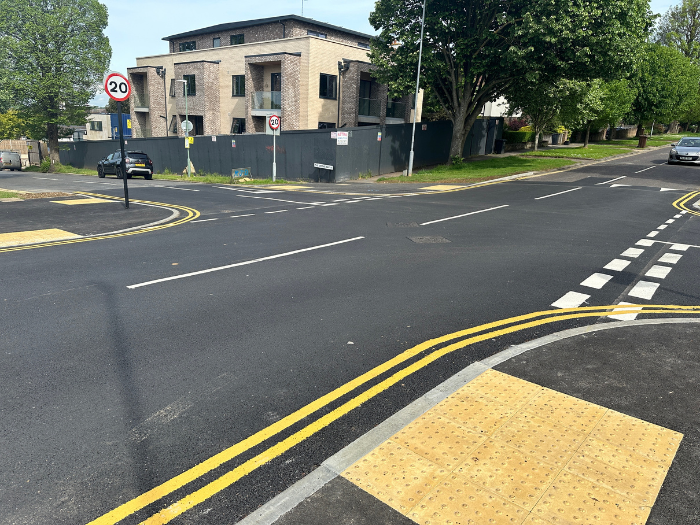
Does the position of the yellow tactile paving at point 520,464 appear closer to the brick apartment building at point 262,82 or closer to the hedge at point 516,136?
the brick apartment building at point 262,82

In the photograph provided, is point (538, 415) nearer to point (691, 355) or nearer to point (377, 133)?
point (691, 355)

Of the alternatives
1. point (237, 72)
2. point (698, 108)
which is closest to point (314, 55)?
point (237, 72)

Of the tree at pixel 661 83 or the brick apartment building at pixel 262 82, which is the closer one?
the brick apartment building at pixel 262 82

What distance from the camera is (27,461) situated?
3.75 meters

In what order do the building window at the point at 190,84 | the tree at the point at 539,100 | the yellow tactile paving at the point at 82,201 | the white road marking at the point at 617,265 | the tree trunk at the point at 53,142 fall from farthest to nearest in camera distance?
the tree trunk at the point at 53,142, the building window at the point at 190,84, the tree at the point at 539,100, the yellow tactile paving at the point at 82,201, the white road marking at the point at 617,265

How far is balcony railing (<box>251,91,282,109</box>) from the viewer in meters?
38.0

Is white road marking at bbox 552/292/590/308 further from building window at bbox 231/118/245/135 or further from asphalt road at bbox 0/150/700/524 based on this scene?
building window at bbox 231/118/245/135

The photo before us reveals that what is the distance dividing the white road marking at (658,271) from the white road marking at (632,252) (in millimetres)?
715

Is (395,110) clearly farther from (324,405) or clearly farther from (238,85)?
(324,405)

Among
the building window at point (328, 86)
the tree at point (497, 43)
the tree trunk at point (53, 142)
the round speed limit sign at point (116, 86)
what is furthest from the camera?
the tree trunk at point (53, 142)

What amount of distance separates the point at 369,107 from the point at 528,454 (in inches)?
1498

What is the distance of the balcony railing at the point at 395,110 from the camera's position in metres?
40.7

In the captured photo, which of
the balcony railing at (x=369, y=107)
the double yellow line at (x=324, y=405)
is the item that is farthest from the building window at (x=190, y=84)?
the double yellow line at (x=324, y=405)

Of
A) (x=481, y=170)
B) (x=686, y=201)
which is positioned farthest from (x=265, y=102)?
(x=686, y=201)
